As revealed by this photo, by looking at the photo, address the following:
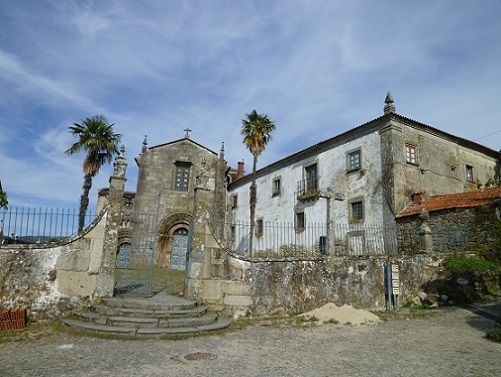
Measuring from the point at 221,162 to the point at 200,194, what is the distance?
50.2ft

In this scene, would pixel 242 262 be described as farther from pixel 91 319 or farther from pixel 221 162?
pixel 221 162

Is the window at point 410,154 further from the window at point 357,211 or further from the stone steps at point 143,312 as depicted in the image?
the stone steps at point 143,312

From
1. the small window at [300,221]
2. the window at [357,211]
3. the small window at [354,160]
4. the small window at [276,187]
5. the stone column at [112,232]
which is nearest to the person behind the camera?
the stone column at [112,232]

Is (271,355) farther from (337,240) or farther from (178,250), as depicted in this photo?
(178,250)

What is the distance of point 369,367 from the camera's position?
521 centimetres

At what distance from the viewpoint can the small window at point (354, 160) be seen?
1830 centimetres

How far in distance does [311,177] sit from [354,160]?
3594 mm

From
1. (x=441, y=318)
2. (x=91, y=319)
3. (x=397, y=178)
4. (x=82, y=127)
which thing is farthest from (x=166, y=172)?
(x=441, y=318)

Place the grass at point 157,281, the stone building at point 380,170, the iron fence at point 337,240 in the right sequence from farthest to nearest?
the stone building at point 380,170, the iron fence at point 337,240, the grass at point 157,281

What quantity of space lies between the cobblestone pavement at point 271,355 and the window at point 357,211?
1014 centimetres

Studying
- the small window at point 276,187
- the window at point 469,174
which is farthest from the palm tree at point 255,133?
the window at point 469,174

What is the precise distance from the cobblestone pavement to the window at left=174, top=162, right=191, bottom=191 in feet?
54.0

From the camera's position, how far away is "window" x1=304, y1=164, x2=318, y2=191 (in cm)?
2111

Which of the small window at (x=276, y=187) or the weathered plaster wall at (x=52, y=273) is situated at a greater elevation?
the small window at (x=276, y=187)
